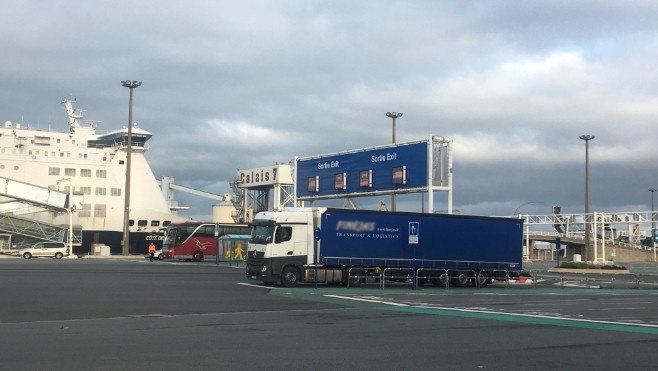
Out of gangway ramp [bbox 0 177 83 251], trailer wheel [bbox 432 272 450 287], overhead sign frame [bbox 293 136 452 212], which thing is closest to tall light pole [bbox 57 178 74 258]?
gangway ramp [bbox 0 177 83 251]

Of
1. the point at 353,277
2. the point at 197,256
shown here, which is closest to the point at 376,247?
the point at 353,277

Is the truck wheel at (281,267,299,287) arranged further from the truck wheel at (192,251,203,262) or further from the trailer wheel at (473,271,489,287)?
the truck wheel at (192,251,203,262)

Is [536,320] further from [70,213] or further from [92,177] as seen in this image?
[92,177]

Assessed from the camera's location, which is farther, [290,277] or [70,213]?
[70,213]

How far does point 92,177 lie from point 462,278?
51.0 meters

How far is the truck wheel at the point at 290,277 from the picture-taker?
1040 inches

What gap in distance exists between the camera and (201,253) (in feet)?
177

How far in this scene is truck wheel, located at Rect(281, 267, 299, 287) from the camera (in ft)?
86.6

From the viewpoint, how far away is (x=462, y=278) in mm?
29438

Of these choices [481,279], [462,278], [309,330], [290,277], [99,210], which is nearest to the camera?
[309,330]

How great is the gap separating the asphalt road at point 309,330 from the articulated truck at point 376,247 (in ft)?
11.7

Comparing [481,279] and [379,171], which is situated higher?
[379,171]

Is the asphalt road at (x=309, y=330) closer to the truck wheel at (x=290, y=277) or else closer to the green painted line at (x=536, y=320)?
the green painted line at (x=536, y=320)

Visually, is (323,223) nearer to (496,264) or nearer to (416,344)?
(496,264)
